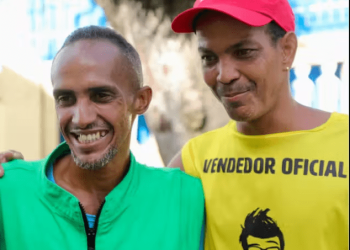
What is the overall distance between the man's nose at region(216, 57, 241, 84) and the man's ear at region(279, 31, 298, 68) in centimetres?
33

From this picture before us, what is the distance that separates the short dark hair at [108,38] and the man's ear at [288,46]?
0.74 meters

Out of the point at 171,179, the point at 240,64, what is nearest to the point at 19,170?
the point at 171,179

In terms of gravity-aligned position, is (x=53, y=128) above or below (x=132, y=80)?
above

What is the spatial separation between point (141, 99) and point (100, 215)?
61 centimetres

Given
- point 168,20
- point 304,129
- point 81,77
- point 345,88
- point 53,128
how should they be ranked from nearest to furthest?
point 81,77
point 304,129
point 168,20
point 345,88
point 53,128

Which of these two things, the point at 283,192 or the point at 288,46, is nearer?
the point at 283,192

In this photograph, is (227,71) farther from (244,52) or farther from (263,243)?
(263,243)

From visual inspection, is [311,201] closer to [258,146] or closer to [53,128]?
[258,146]

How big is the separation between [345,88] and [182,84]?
2.36 meters

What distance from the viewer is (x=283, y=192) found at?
2.08 meters

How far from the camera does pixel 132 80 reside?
6.81 feet

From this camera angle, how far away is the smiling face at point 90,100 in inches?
74.2

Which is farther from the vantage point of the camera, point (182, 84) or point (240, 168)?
point (182, 84)

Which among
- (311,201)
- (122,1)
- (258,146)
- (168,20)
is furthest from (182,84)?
(311,201)
